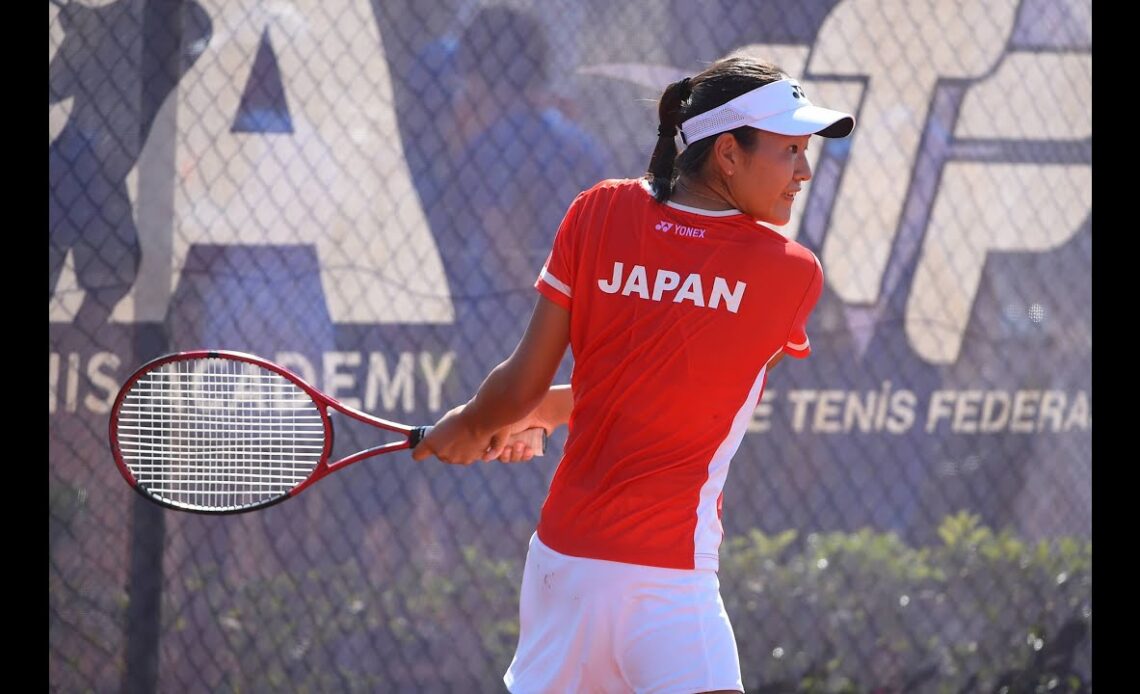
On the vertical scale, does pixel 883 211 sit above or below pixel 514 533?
above

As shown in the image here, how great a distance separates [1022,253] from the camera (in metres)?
4.79

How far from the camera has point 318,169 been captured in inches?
171

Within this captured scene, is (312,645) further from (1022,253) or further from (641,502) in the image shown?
(1022,253)

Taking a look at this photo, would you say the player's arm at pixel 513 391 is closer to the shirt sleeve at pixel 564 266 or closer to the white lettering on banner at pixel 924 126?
the shirt sleeve at pixel 564 266

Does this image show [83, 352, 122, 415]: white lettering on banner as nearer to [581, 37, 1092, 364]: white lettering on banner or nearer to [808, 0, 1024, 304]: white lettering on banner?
[581, 37, 1092, 364]: white lettering on banner

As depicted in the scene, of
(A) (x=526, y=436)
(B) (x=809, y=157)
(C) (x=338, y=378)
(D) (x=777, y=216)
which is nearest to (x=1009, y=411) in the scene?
(B) (x=809, y=157)

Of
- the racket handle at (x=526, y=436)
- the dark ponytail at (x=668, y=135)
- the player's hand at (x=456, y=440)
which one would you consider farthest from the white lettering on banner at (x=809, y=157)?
the dark ponytail at (x=668, y=135)

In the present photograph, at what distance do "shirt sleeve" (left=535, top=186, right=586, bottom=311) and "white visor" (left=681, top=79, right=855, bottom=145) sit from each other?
28 centimetres

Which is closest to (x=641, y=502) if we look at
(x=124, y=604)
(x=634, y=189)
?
(x=634, y=189)

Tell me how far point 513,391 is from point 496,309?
203 cm

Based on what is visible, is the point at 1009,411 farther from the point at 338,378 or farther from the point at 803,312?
the point at 803,312

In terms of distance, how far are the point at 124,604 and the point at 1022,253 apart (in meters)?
3.39

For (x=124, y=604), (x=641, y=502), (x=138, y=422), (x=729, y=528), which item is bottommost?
(x=729, y=528)
